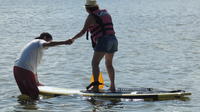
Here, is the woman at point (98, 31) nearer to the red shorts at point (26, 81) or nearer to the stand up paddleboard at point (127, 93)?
the stand up paddleboard at point (127, 93)

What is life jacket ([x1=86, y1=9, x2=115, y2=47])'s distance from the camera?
11.0m

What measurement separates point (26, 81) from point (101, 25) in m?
1.91

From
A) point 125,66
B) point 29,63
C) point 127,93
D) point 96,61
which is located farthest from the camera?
point 125,66

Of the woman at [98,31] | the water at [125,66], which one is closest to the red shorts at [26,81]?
the water at [125,66]

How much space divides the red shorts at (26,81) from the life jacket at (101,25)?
153cm

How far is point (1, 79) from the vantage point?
13.7m

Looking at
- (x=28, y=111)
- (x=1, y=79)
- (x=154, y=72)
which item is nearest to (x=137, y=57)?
(x=154, y=72)

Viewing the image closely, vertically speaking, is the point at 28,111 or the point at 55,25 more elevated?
the point at 55,25

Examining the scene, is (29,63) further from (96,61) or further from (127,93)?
(127,93)

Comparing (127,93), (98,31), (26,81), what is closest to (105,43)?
(98,31)

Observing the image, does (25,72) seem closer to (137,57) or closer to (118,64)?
(118,64)

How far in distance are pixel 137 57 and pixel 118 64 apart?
182 cm

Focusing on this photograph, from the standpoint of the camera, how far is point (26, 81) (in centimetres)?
1109

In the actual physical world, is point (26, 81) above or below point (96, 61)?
below
